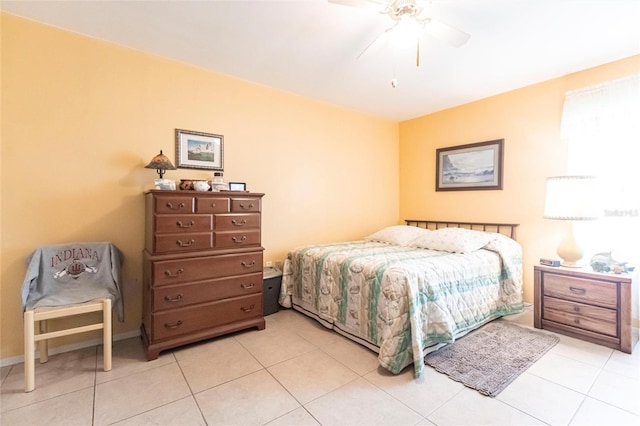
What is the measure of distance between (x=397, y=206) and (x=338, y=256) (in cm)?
232

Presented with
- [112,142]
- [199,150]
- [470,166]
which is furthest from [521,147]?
[112,142]

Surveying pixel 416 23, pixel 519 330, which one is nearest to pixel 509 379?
pixel 519 330

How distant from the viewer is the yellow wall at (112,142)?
83.4 inches

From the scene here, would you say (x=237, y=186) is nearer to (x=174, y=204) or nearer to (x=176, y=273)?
A: (x=174, y=204)

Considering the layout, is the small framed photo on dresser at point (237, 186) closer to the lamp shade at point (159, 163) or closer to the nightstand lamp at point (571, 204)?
the lamp shade at point (159, 163)

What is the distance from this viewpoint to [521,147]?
3.30 m

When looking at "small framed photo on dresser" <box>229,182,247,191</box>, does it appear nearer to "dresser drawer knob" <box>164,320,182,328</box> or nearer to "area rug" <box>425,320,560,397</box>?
"dresser drawer knob" <box>164,320,182,328</box>

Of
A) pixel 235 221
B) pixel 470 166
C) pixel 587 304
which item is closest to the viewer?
pixel 587 304

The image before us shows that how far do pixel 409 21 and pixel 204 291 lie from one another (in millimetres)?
2564

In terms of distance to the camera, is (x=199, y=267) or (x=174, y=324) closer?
(x=174, y=324)

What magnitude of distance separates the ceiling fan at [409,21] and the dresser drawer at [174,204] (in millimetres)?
1720

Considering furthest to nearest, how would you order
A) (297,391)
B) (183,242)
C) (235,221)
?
(235,221) → (183,242) → (297,391)

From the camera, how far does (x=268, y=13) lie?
80.6 inches

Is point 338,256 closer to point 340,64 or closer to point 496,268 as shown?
point 496,268
